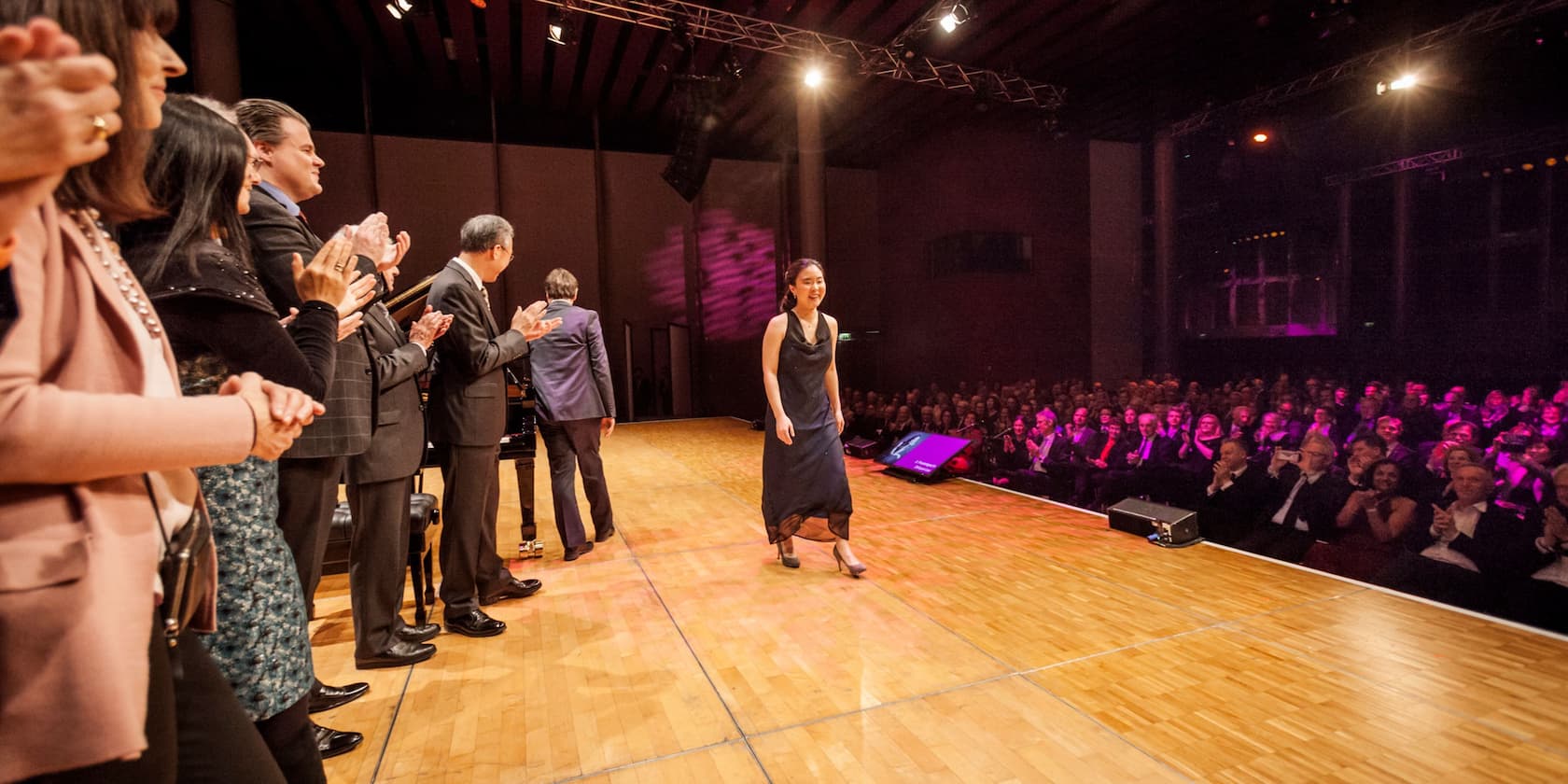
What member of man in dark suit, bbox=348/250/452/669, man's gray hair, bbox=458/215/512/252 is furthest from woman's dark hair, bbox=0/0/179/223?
man's gray hair, bbox=458/215/512/252

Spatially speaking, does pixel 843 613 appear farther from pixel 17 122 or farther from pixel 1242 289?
pixel 1242 289

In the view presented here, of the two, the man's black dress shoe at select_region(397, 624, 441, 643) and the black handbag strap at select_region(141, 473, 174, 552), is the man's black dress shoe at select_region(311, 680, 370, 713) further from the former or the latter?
the black handbag strap at select_region(141, 473, 174, 552)

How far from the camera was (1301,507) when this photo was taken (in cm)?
379

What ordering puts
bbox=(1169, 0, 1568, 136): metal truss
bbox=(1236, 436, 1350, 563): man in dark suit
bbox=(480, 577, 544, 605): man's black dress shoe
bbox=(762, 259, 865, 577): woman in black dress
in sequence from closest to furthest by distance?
bbox=(480, 577, 544, 605): man's black dress shoe, bbox=(762, 259, 865, 577): woman in black dress, bbox=(1236, 436, 1350, 563): man in dark suit, bbox=(1169, 0, 1568, 136): metal truss

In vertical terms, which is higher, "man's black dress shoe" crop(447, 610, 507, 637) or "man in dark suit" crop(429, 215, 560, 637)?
"man in dark suit" crop(429, 215, 560, 637)

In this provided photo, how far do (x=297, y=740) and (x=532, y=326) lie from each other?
5.87 ft

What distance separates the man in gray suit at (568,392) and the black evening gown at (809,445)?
1.02 meters

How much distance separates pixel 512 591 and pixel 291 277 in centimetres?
200

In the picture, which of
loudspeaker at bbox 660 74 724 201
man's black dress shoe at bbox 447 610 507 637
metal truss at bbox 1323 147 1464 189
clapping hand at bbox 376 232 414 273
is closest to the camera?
clapping hand at bbox 376 232 414 273

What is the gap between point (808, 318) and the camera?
11.0 feet

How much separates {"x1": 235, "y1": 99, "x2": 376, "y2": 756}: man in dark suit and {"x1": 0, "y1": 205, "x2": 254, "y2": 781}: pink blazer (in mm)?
895

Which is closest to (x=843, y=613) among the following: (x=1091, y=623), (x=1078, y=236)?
(x=1091, y=623)

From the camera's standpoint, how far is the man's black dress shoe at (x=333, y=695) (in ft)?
6.95

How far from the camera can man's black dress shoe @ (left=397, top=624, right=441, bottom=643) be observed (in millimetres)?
2531
